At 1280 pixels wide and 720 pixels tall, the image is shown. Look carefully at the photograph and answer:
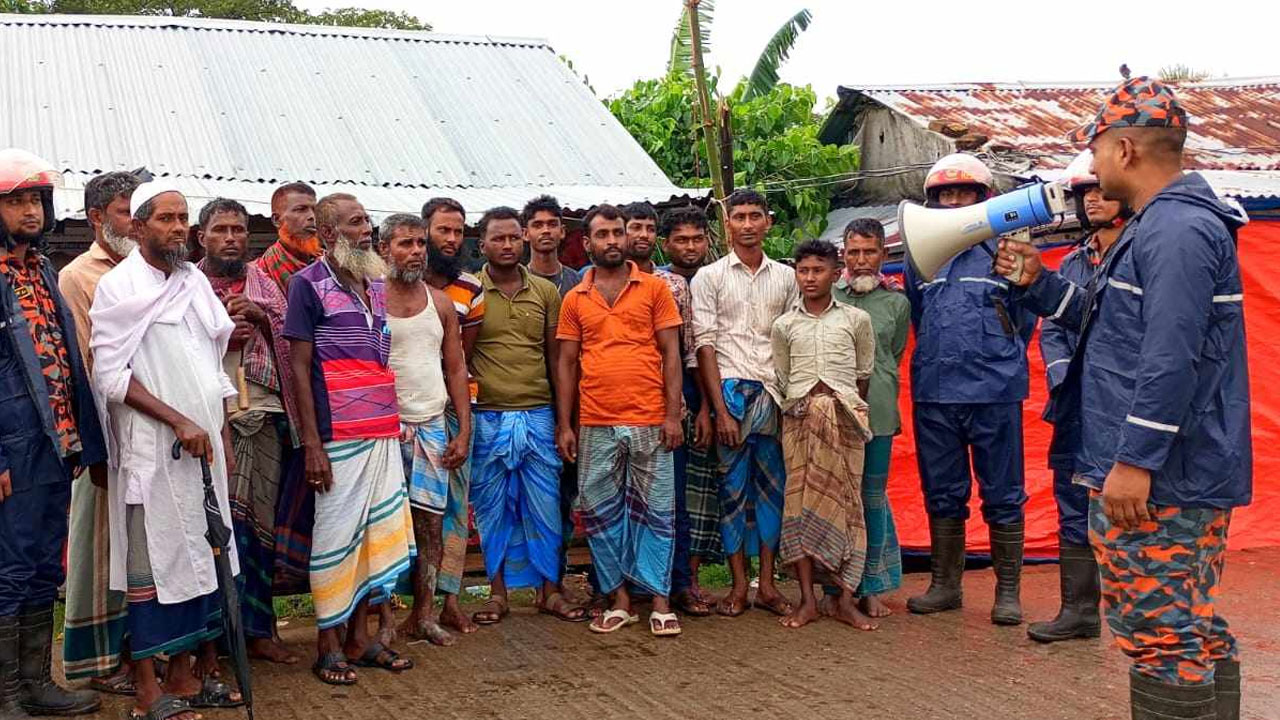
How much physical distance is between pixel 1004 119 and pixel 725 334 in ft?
21.4

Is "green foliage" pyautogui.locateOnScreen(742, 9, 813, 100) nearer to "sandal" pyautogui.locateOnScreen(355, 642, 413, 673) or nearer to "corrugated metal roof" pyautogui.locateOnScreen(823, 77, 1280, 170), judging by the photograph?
"corrugated metal roof" pyautogui.locateOnScreen(823, 77, 1280, 170)

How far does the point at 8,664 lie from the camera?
4.60 metres

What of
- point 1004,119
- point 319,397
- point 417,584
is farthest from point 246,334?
point 1004,119

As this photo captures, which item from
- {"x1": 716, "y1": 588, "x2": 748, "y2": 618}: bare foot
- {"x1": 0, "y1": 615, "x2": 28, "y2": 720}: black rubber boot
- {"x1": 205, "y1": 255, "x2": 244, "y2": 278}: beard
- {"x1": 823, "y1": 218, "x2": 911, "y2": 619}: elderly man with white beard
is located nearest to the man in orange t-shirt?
{"x1": 716, "y1": 588, "x2": 748, "y2": 618}: bare foot

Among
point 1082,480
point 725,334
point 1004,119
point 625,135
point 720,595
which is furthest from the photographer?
point 1004,119

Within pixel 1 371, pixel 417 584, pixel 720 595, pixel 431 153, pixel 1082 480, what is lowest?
pixel 720 595

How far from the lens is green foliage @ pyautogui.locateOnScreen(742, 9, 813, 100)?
1128 centimetres

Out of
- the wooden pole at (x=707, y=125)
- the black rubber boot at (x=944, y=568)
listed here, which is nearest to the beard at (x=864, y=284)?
the black rubber boot at (x=944, y=568)

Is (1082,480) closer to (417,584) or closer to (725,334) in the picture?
(725,334)

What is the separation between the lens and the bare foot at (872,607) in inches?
251

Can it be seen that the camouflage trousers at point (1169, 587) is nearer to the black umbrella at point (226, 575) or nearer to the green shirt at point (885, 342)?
the green shirt at point (885, 342)

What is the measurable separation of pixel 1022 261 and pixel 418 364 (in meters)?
2.77

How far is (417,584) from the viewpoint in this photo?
5.89m

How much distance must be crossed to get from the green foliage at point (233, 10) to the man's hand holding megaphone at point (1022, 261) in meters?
20.7
